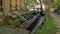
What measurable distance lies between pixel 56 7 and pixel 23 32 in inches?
563

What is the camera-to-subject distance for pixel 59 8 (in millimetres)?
18438

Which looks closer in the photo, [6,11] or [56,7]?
[6,11]

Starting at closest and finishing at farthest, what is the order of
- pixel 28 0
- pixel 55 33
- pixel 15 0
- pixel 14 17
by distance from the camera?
pixel 55 33 < pixel 14 17 < pixel 15 0 < pixel 28 0

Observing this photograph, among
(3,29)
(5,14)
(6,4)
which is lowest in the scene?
(3,29)

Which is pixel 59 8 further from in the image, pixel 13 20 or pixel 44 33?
pixel 44 33

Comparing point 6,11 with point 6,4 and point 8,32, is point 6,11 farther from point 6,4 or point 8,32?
point 8,32

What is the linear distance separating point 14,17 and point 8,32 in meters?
2.80

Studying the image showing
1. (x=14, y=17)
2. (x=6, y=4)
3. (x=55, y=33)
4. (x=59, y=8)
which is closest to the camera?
(x=6, y=4)

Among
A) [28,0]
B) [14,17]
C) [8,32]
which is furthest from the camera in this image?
[28,0]

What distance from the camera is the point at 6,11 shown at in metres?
5.79

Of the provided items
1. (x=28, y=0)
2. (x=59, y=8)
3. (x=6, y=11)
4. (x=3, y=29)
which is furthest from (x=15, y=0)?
(x=59, y=8)

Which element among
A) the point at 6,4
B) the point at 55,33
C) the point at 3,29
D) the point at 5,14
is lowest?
the point at 55,33

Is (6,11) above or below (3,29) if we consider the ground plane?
above

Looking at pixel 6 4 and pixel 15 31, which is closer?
pixel 15 31
